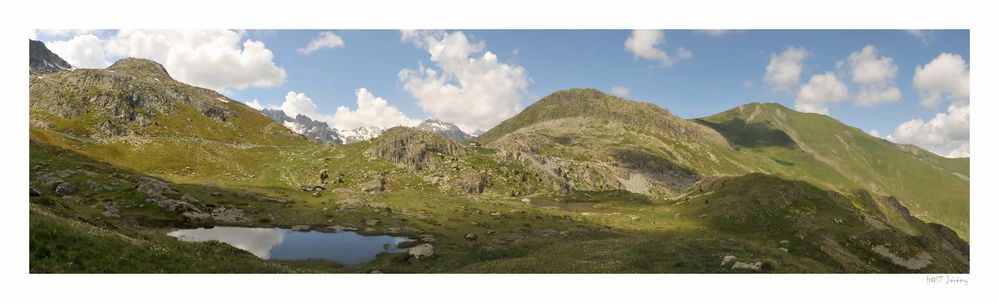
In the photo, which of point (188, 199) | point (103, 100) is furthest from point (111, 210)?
point (103, 100)

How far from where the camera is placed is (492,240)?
2813 inches

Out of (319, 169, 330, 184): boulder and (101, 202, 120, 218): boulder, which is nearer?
(101, 202, 120, 218): boulder

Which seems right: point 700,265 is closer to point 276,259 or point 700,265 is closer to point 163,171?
point 276,259

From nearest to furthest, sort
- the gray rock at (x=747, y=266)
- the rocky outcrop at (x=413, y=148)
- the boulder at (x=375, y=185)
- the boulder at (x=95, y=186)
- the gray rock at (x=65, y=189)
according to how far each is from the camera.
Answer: the gray rock at (x=747, y=266)
the gray rock at (x=65, y=189)
the boulder at (x=95, y=186)
the boulder at (x=375, y=185)
the rocky outcrop at (x=413, y=148)

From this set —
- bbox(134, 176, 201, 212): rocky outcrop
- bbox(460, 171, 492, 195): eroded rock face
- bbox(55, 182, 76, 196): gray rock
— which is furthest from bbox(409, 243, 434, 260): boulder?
bbox(460, 171, 492, 195): eroded rock face

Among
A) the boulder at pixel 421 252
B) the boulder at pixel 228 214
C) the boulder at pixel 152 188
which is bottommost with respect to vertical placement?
the boulder at pixel 421 252

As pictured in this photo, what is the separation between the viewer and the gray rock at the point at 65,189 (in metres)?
73.4

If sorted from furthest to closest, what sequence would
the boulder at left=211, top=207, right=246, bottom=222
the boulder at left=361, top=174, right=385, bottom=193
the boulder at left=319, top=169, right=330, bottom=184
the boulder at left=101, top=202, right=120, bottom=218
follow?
the boulder at left=319, top=169, right=330, bottom=184 < the boulder at left=361, top=174, right=385, bottom=193 < the boulder at left=211, top=207, right=246, bottom=222 < the boulder at left=101, top=202, right=120, bottom=218

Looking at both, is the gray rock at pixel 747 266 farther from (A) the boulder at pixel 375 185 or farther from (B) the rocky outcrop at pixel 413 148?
(B) the rocky outcrop at pixel 413 148

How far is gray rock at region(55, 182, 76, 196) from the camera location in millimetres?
73369

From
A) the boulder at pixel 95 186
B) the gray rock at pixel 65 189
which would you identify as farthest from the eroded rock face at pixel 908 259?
the gray rock at pixel 65 189

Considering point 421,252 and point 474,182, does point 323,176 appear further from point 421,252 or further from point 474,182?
point 421,252

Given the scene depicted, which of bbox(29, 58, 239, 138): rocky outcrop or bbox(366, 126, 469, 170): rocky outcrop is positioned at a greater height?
bbox(29, 58, 239, 138): rocky outcrop

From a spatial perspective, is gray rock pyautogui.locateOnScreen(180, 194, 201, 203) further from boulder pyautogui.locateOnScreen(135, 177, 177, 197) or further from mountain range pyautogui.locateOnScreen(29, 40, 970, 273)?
boulder pyautogui.locateOnScreen(135, 177, 177, 197)
